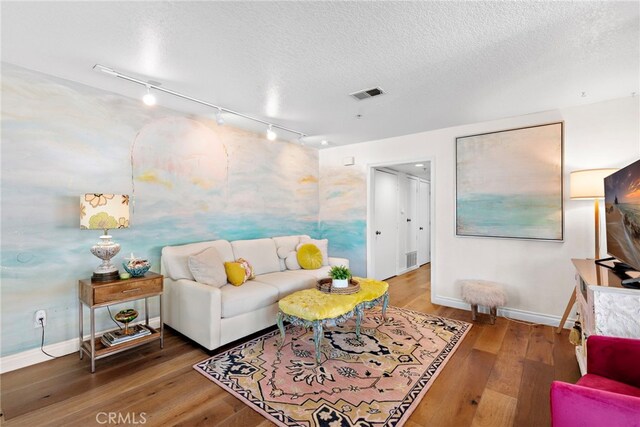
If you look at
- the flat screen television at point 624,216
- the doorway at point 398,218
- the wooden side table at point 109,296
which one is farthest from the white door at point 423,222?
the wooden side table at point 109,296

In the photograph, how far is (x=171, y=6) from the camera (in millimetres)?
1647

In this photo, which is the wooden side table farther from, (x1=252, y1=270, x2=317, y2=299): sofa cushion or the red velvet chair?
the red velvet chair

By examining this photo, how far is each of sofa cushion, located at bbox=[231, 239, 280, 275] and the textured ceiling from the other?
1.67 metres

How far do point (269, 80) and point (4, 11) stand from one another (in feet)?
5.41

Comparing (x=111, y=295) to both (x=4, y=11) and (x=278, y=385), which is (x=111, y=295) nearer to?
(x=278, y=385)

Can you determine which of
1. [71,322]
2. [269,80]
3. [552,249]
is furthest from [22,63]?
[552,249]

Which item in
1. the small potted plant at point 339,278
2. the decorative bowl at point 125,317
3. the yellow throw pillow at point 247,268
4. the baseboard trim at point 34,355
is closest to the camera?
the baseboard trim at point 34,355

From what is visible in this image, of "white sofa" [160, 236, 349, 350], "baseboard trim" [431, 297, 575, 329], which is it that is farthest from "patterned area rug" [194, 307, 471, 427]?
"baseboard trim" [431, 297, 575, 329]

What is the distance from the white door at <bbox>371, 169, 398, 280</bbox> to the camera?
16.2 ft

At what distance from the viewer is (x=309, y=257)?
3.87 metres

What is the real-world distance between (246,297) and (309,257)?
126 centimetres

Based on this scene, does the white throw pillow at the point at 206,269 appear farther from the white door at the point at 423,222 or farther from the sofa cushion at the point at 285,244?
the white door at the point at 423,222

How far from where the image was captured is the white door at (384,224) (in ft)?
16.2

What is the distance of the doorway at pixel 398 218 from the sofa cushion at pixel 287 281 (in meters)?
1.59
